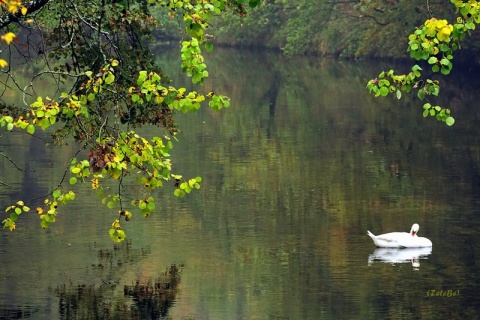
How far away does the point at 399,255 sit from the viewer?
75.6 ft

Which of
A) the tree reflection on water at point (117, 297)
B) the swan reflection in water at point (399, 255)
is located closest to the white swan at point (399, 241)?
the swan reflection in water at point (399, 255)

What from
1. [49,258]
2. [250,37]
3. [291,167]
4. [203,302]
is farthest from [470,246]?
[250,37]

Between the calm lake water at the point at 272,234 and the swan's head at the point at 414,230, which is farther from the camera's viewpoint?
the swan's head at the point at 414,230

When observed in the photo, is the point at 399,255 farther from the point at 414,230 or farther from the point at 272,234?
the point at 272,234

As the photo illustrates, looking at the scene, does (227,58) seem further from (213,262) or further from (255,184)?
(213,262)

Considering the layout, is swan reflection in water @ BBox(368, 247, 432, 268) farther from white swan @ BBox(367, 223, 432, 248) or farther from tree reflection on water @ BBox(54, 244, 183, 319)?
tree reflection on water @ BBox(54, 244, 183, 319)

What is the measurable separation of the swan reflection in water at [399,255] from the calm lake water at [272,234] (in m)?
0.05

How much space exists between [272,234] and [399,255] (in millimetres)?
2758

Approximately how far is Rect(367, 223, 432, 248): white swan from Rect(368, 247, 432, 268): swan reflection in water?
9 cm

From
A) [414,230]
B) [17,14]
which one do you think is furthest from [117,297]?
[17,14]

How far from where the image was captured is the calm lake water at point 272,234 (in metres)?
19.1

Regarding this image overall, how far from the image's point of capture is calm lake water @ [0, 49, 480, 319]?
750 inches

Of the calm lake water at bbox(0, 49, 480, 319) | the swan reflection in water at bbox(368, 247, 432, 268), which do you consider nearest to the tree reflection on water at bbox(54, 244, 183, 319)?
the calm lake water at bbox(0, 49, 480, 319)

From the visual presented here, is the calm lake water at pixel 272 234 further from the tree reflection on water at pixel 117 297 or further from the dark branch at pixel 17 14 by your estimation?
the dark branch at pixel 17 14
